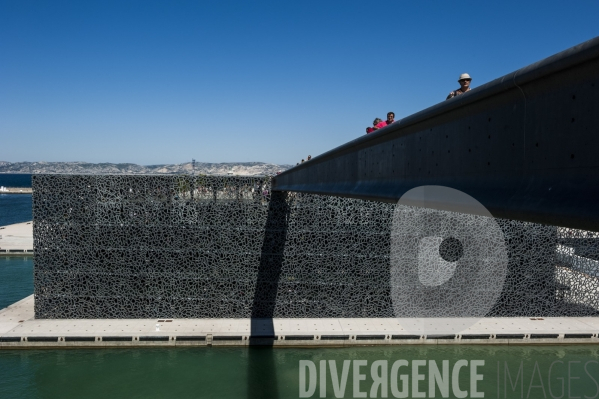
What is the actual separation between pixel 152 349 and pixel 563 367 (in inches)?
375

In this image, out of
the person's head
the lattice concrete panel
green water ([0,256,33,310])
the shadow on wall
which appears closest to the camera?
the person's head

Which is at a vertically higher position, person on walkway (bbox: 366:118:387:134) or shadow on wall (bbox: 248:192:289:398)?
person on walkway (bbox: 366:118:387:134)

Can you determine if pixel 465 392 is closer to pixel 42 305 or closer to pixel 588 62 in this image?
pixel 588 62

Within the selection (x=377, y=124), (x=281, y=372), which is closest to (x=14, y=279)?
(x=281, y=372)

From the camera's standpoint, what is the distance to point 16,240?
2639 cm

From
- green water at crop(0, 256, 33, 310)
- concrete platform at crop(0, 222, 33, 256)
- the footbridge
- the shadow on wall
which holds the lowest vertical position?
green water at crop(0, 256, 33, 310)

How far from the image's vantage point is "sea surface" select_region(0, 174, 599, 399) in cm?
995

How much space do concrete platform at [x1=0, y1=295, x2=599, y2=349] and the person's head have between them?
9217 mm

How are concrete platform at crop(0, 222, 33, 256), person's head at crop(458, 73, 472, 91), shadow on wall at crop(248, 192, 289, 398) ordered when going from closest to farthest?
person's head at crop(458, 73, 472, 91) → shadow on wall at crop(248, 192, 289, 398) → concrete platform at crop(0, 222, 33, 256)

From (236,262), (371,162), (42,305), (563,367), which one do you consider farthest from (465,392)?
(42,305)

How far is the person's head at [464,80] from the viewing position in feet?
13.2

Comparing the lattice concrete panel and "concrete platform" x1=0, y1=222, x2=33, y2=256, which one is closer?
the lattice concrete panel

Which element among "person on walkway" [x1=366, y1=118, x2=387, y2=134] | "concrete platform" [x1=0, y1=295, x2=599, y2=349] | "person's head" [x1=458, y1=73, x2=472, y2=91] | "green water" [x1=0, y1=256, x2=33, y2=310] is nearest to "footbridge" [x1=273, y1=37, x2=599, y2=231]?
"person's head" [x1=458, y1=73, x2=472, y2=91]

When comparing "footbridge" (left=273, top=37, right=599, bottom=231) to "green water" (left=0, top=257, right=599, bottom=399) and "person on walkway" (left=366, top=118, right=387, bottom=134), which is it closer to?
"person on walkway" (left=366, top=118, right=387, bottom=134)
